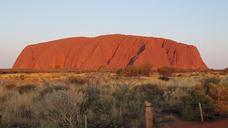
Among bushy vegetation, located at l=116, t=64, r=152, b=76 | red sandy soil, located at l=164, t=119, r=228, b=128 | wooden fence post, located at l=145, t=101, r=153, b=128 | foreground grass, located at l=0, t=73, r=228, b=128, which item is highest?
wooden fence post, located at l=145, t=101, r=153, b=128

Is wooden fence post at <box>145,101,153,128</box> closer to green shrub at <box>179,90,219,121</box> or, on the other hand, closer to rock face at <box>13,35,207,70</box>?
green shrub at <box>179,90,219,121</box>

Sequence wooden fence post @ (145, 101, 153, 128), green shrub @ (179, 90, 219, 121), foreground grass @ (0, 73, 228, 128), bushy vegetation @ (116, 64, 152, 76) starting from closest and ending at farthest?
wooden fence post @ (145, 101, 153, 128)
foreground grass @ (0, 73, 228, 128)
green shrub @ (179, 90, 219, 121)
bushy vegetation @ (116, 64, 152, 76)

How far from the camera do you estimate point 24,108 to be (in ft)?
53.1

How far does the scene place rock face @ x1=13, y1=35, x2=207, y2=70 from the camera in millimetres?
116062

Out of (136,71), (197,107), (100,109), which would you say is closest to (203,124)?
(197,107)

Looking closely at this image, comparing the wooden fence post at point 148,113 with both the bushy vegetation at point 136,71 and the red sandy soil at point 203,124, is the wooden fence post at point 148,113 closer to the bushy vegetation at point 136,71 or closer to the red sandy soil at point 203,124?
the red sandy soil at point 203,124

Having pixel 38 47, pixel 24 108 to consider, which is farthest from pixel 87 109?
pixel 38 47

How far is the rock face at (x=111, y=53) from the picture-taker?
381ft

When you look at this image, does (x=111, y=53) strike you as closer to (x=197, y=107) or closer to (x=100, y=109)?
(x=100, y=109)

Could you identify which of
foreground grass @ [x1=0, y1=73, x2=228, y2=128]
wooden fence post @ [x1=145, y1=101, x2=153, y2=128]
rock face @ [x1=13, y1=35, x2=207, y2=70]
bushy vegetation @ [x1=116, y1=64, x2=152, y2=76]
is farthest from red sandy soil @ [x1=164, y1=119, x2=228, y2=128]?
rock face @ [x1=13, y1=35, x2=207, y2=70]

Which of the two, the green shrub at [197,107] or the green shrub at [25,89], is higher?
the green shrub at [197,107]

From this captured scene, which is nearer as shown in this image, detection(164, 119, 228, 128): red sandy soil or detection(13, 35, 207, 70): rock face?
detection(164, 119, 228, 128): red sandy soil

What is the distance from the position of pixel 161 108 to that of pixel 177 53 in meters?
105

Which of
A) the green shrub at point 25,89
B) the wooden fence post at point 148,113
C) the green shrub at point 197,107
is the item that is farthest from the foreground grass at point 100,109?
the green shrub at point 25,89
